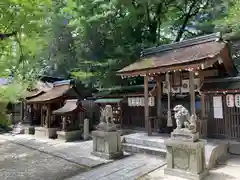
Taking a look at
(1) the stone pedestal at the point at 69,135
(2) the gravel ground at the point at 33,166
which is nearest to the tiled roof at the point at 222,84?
(2) the gravel ground at the point at 33,166

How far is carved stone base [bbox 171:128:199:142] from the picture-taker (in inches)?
266

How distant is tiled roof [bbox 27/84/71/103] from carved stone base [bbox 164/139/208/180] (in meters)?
9.79

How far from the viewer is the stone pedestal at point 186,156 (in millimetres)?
6596

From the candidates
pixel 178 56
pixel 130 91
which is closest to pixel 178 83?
pixel 178 56

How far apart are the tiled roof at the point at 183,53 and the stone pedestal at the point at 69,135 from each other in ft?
18.9

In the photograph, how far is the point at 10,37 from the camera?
7098mm

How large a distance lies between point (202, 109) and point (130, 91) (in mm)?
4884

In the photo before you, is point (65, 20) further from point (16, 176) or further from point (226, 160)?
point (226, 160)

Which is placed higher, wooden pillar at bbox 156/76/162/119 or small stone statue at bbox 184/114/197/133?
wooden pillar at bbox 156/76/162/119

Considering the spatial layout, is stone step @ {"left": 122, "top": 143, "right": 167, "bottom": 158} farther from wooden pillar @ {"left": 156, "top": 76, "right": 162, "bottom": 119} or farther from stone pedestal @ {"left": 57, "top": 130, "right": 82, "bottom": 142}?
stone pedestal @ {"left": 57, "top": 130, "right": 82, "bottom": 142}

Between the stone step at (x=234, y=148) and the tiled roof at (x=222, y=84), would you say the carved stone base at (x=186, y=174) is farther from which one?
the tiled roof at (x=222, y=84)

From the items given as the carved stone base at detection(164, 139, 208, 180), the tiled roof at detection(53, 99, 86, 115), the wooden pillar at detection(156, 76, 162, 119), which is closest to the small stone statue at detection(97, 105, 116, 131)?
the carved stone base at detection(164, 139, 208, 180)

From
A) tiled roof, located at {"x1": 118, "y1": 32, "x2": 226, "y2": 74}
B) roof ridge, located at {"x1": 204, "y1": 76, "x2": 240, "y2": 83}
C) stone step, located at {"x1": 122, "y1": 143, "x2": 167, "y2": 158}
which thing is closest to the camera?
stone step, located at {"x1": 122, "y1": 143, "x2": 167, "y2": 158}

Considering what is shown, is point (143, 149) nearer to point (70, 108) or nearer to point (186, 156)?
point (186, 156)
